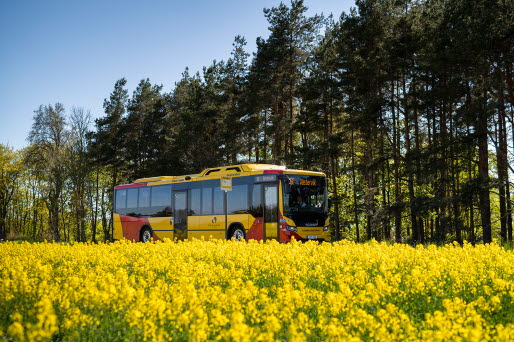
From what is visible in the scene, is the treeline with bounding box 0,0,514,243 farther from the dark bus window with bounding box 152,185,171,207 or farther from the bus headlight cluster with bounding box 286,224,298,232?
the dark bus window with bounding box 152,185,171,207

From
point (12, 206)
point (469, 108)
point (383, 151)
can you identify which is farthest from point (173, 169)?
point (12, 206)

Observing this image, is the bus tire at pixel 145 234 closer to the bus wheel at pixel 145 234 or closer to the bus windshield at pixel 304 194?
the bus wheel at pixel 145 234

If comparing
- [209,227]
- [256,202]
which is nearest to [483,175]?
[256,202]

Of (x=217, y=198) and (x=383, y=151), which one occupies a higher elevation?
(x=383, y=151)

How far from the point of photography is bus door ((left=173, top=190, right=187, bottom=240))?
21.2 metres

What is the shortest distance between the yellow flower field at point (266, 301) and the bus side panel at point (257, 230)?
5.82m

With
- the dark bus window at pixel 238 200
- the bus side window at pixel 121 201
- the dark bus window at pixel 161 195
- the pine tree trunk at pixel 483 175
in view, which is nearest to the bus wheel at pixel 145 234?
the dark bus window at pixel 161 195

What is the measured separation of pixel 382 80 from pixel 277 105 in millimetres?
9753

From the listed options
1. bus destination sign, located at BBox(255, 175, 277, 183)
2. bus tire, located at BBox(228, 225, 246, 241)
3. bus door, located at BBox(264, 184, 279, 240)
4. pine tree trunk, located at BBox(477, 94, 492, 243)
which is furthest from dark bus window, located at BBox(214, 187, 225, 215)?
pine tree trunk, located at BBox(477, 94, 492, 243)

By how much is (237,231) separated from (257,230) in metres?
1.25

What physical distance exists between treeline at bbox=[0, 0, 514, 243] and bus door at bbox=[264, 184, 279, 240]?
462 cm

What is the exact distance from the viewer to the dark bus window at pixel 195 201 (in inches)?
811

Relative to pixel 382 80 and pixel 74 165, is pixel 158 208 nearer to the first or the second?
pixel 382 80

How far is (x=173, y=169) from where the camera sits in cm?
3725
